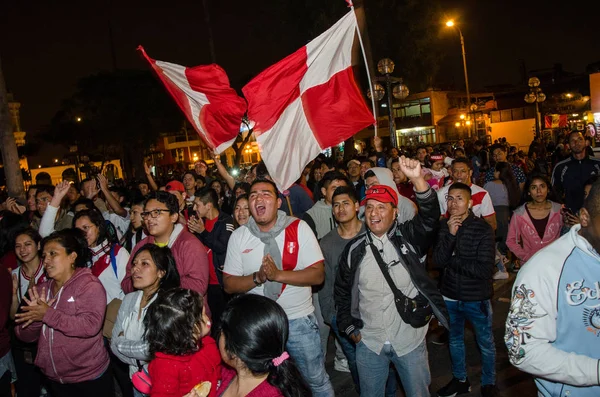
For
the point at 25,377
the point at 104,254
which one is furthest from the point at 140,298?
the point at 25,377

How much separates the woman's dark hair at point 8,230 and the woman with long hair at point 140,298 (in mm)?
2739

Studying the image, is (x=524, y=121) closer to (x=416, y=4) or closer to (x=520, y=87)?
(x=520, y=87)

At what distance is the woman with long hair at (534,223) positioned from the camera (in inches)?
237

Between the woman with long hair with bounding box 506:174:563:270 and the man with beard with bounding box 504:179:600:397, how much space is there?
386cm

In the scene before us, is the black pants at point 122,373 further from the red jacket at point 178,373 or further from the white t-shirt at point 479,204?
the white t-shirt at point 479,204

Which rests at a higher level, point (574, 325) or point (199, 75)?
point (199, 75)

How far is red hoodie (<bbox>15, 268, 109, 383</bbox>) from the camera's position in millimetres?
3939

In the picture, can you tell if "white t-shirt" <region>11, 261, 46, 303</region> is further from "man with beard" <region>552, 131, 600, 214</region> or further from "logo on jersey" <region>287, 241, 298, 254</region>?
"man with beard" <region>552, 131, 600, 214</region>

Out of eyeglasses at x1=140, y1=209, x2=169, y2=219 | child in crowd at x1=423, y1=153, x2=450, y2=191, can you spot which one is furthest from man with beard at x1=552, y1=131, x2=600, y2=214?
eyeglasses at x1=140, y1=209, x2=169, y2=219

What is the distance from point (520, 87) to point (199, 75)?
194ft

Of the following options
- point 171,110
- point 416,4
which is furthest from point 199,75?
point 171,110

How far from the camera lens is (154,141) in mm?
36750

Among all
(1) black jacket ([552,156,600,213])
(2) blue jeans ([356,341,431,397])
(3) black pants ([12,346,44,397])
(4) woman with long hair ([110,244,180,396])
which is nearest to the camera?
(4) woman with long hair ([110,244,180,396])

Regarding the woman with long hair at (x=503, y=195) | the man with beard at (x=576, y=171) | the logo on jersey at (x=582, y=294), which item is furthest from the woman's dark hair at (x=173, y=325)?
the woman with long hair at (x=503, y=195)
